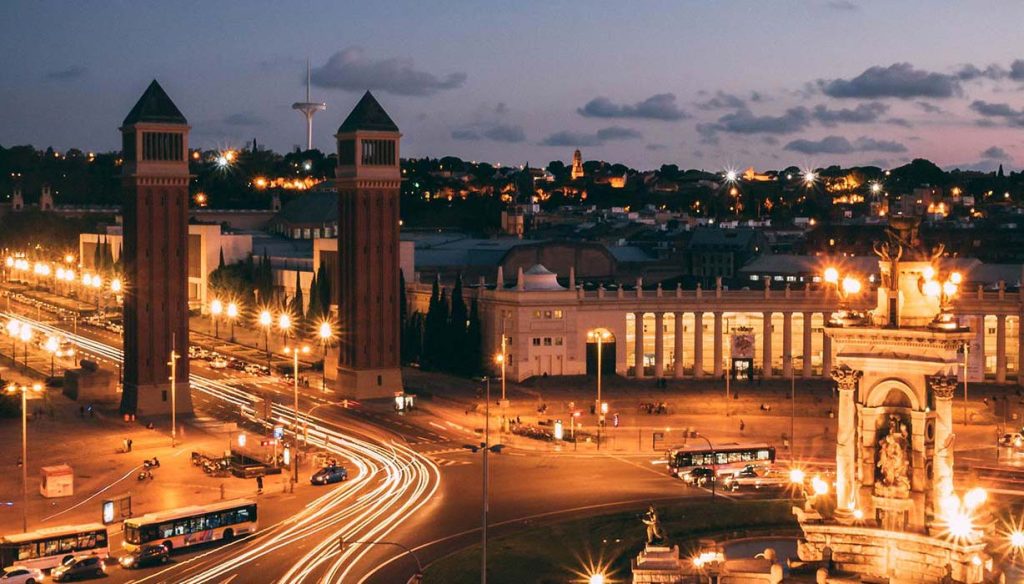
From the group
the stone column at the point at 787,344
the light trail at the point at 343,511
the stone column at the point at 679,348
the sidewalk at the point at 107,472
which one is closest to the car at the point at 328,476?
the light trail at the point at 343,511

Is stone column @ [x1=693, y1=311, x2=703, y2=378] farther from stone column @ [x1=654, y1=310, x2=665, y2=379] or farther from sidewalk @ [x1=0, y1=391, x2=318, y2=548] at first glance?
sidewalk @ [x1=0, y1=391, x2=318, y2=548]

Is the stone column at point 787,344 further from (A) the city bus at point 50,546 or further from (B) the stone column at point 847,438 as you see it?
(B) the stone column at point 847,438

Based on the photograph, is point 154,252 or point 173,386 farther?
point 154,252

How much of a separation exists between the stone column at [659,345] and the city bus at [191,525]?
65079 millimetres

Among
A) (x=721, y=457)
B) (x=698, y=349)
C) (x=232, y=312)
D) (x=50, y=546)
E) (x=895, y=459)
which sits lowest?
(x=50, y=546)

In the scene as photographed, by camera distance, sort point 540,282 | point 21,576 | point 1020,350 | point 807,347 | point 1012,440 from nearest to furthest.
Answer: point 21,576 → point 1012,440 → point 1020,350 → point 540,282 → point 807,347

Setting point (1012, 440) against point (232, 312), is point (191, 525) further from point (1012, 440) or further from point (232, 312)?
point (232, 312)

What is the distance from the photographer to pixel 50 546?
211 ft

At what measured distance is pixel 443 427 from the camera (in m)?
103

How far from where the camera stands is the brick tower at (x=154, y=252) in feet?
363

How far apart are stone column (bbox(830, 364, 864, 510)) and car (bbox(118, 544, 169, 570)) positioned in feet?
117

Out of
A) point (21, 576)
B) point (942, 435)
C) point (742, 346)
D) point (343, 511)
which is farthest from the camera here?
point (742, 346)

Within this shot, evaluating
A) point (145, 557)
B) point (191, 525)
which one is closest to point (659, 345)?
point (191, 525)

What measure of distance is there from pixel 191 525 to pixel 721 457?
3239 cm
